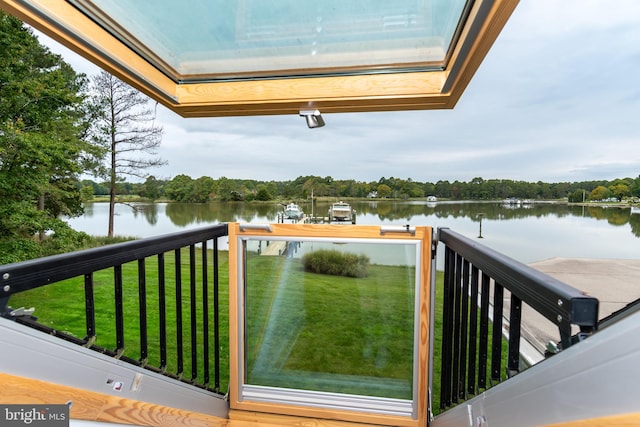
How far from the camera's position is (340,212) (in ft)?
6.79

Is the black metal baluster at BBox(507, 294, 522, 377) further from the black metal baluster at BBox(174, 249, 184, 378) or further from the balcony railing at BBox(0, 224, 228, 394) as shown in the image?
the black metal baluster at BBox(174, 249, 184, 378)

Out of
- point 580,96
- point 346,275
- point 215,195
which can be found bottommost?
point 346,275

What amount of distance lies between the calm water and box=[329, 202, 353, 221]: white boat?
46 millimetres

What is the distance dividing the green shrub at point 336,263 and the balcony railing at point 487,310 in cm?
44

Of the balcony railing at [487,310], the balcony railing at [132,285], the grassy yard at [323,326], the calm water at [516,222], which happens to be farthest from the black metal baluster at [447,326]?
the balcony railing at [132,285]

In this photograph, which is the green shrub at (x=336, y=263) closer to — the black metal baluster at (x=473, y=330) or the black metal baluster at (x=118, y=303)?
the black metal baluster at (x=473, y=330)

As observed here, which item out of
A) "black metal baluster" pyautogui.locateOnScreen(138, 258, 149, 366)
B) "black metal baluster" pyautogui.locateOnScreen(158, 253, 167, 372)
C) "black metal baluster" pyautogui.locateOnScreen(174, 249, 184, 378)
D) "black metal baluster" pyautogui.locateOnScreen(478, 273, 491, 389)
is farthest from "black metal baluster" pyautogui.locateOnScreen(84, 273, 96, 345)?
"black metal baluster" pyautogui.locateOnScreen(478, 273, 491, 389)

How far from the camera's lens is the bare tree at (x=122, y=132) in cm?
751

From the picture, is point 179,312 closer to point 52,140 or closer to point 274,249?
point 274,249

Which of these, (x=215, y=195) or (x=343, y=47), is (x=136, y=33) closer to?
(x=343, y=47)

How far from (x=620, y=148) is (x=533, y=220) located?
4.66 feet

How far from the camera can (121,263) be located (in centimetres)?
108

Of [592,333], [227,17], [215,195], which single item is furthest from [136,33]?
[215,195]

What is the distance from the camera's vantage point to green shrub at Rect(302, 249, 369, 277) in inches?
70.4
